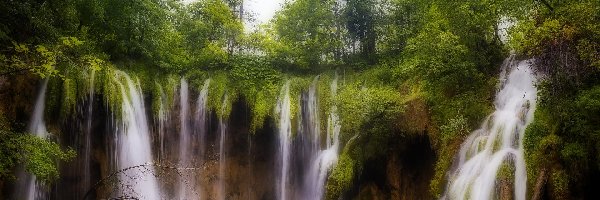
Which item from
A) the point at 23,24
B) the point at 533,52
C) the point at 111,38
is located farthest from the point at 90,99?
the point at 533,52

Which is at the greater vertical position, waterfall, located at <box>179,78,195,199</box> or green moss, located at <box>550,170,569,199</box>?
waterfall, located at <box>179,78,195,199</box>

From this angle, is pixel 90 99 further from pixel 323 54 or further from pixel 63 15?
pixel 323 54

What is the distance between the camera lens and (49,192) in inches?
557

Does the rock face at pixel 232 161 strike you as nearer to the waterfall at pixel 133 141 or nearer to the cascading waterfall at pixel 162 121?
the cascading waterfall at pixel 162 121

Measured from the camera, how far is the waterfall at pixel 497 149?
9.95 meters

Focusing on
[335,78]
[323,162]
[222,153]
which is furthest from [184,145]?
→ [335,78]

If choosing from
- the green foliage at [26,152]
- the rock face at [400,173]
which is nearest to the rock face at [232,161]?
the rock face at [400,173]

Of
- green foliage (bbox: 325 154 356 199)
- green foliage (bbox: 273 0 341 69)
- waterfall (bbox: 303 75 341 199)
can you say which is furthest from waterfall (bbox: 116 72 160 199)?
Answer: green foliage (bbox: 273 0 341 69)

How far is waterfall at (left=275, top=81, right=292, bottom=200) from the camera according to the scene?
1814 centimetres

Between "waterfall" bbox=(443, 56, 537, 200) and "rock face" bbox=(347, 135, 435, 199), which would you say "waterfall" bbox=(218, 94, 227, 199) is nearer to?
"rock face" bbox=(347, 135, 435, 199)

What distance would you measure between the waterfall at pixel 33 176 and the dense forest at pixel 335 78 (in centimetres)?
14

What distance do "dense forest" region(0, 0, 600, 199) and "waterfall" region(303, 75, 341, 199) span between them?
0.15 meters

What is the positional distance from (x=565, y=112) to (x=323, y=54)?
1237 centimetres

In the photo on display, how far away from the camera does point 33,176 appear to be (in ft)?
43.6
